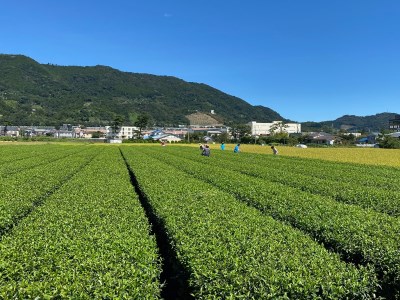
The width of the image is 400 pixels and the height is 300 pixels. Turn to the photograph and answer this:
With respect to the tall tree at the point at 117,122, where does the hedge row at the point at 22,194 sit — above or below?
below

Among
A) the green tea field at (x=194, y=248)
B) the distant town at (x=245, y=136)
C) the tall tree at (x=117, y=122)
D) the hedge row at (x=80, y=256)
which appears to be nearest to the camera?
the hedge row at (x=80, y=256)

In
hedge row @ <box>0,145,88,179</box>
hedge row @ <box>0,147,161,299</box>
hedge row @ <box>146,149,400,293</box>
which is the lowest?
hedge row @ <box>0,145,88,179</box>

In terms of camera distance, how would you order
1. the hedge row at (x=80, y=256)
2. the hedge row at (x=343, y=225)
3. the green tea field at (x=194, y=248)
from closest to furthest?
the hedge row at (x=80, y=256) → the green tea field at (x=194, y=248) → the hedge row at (x=343, y=225)

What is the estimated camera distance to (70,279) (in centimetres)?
506

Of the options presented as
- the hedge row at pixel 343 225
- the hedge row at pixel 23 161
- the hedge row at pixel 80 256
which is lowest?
the hedge row at pixel 23 161

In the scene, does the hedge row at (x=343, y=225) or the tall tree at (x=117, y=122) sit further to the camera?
the tall tree at (x=117, y=122)

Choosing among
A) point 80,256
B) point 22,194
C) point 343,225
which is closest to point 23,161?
point 22,194

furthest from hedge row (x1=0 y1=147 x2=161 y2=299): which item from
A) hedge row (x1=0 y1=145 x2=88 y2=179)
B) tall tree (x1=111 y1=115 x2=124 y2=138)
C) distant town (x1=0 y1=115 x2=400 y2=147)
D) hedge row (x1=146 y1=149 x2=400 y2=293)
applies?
tall tree (x1=111 y1=115 x2=124 y2=138)

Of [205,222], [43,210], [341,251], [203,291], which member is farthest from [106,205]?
[341,251]

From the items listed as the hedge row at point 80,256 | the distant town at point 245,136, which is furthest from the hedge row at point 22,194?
the distant town at point 245,136

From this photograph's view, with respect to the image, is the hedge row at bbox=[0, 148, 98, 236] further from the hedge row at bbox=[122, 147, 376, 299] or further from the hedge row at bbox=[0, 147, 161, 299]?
the hedge row at bbox=[122, 147, 376, 299]

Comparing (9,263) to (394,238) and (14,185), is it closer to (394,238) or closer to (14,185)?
(394,238)

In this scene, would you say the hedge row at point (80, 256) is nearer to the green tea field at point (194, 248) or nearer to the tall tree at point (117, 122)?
the green tea field at point (194, 248)

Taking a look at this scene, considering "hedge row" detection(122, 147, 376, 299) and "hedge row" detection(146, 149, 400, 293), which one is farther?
"hedge row" detection(146, 149, 400, 293)
